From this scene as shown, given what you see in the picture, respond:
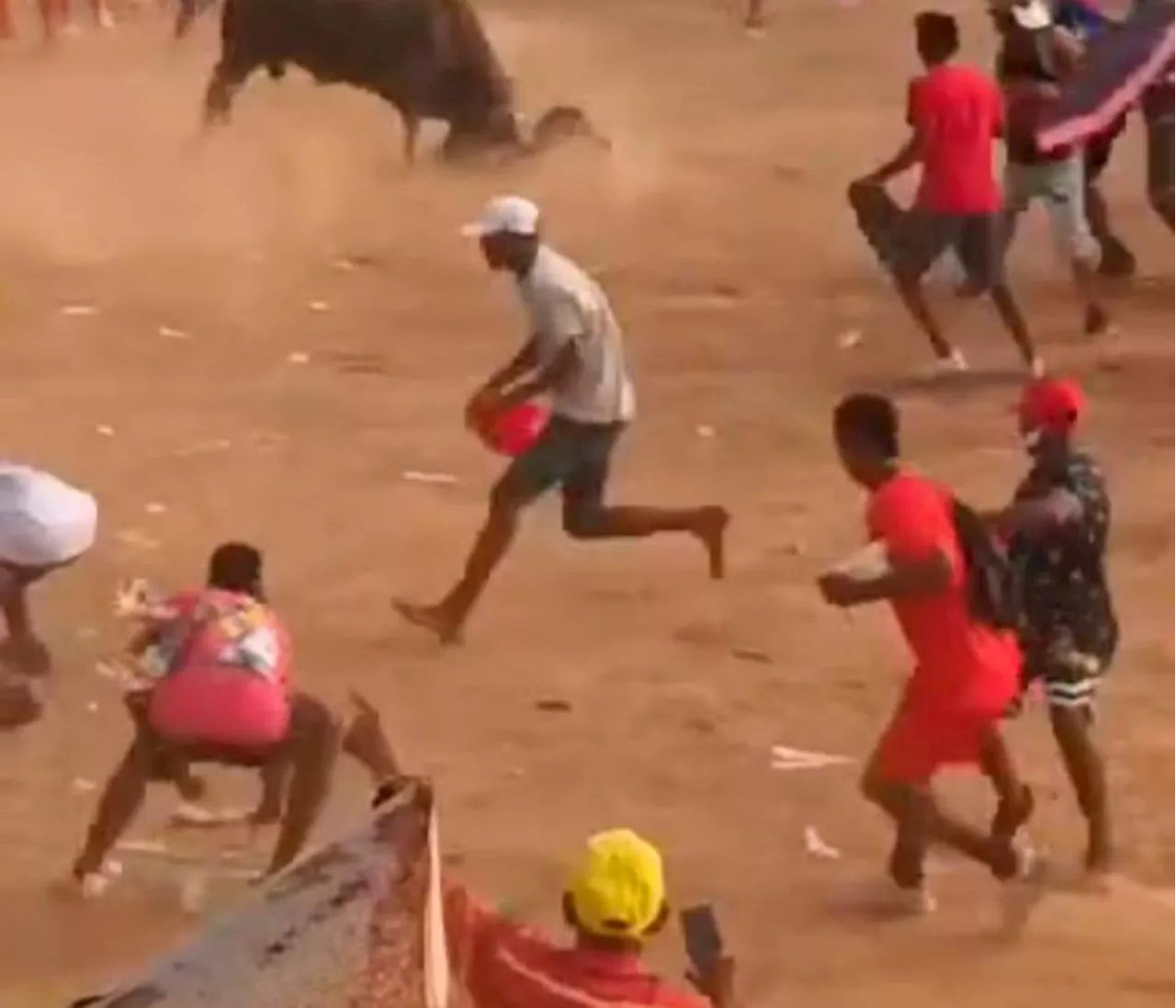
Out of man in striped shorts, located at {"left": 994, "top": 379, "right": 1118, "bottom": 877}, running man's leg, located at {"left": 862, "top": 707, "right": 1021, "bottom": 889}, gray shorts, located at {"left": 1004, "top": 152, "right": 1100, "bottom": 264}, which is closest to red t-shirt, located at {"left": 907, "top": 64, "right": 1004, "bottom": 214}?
gray shorts, located at {"left": 1004, "top": 152, "right": 1100, "bottom": 264}

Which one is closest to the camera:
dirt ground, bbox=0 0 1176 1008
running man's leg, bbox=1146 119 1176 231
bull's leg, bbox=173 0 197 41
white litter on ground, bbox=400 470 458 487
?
dirt ground, bbox=0 0 1176 1008

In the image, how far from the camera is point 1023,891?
834 centimetres

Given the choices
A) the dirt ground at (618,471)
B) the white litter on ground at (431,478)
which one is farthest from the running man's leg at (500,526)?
the white litter on ground at (431,478)

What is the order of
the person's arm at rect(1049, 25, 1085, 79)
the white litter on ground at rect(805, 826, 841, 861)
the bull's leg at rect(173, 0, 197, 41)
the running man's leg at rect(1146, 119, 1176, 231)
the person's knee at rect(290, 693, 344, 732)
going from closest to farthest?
the person's knee at rect(290, 693, 344, 732) → the white litter on ground at rect(805, 826, 841, 861) → the person's arm at rect(1049, 25, 1085, 79) → the running man's leg at rect(1146, 119, 1176, 231) → the bull's leg at rect(173, 0, 197, 41)

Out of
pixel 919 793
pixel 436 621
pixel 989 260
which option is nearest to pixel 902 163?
pixel 989 260

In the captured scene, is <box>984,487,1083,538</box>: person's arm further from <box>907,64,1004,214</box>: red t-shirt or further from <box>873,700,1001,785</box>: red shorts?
<box>907,64,1004,214</box>: red t-shirt

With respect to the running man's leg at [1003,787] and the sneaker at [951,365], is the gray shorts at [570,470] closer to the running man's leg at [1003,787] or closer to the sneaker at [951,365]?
the running man's leg at [1003,787]

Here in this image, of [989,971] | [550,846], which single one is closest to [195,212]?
[550,846]

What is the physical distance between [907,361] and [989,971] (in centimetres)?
568

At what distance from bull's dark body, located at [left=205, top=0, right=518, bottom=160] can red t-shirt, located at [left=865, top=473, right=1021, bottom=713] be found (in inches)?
373

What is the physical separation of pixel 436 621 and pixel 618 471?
6.22 feet

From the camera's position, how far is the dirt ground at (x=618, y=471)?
8430 mm

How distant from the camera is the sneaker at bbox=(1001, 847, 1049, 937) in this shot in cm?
817

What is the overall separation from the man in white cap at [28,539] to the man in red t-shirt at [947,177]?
4.14 metres
